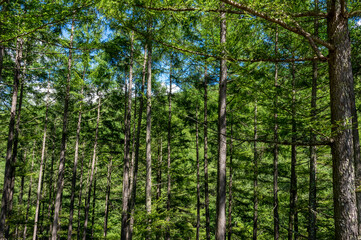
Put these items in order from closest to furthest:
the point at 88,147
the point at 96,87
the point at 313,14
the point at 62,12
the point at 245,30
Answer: the point at 313,14 → the point at 245,30 → the point at 62,12 → the point at 96,87 → the point at 88,147

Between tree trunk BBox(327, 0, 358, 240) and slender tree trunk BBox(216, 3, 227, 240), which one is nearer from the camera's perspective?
tree trunk BBox(327, 0, 358, 240)

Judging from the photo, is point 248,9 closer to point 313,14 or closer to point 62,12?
point 313,14

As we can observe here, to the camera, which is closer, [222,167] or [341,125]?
[341,125]

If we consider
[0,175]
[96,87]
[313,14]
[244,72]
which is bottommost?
[0,175]

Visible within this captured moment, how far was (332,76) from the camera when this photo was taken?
10.8 feet

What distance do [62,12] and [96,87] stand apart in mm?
11290

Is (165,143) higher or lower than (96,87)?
lower

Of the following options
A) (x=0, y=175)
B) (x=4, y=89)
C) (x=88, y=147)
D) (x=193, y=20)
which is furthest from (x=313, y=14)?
(x=0, y=175)

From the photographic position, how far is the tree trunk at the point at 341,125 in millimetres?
2965

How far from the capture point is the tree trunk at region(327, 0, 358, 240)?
117 inches

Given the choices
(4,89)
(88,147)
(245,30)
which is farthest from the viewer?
(88,147)

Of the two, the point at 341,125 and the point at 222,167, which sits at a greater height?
the point at 341,125

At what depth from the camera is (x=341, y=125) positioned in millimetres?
2865

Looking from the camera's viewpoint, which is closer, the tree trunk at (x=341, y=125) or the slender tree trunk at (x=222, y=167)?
the tree trunk at (x=341, y=125)
